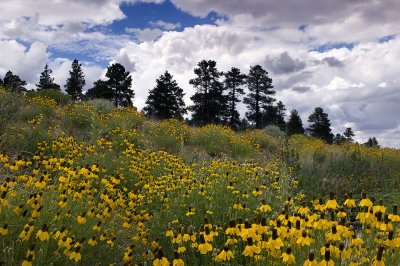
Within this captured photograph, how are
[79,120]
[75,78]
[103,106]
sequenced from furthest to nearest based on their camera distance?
[75,78] → [103,106] → [79,120]

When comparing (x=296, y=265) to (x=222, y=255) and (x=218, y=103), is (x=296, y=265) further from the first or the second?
(x=218, y=103)

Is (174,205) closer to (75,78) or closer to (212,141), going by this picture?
(212,141)

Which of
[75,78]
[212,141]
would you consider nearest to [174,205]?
[212,141]

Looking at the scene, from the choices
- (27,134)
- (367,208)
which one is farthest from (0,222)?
(27,134)

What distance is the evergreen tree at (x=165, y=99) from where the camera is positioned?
33.7 m

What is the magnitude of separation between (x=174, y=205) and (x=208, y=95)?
99.0 ft

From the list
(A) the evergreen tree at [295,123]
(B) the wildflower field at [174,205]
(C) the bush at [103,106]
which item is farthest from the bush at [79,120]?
(A) the evergreen tree at [295,123]

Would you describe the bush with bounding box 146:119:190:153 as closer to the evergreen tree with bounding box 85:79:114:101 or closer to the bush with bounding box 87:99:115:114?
the bush with bounding box 87:99:115:114

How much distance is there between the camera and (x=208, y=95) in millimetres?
35281

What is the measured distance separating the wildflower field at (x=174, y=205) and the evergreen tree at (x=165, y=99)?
1946 cm

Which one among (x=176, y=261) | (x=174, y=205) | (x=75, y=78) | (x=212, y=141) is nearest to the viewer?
(x=176, y=261)

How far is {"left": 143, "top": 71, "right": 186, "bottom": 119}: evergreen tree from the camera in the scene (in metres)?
33.7

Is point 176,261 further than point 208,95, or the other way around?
point 208,95

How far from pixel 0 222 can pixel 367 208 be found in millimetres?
3010
